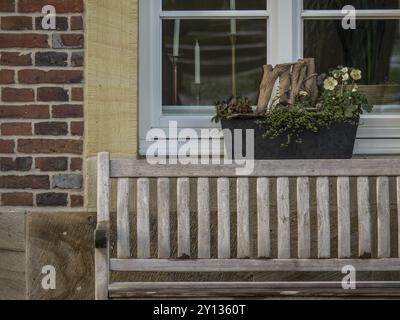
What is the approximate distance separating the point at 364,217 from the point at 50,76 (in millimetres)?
1682

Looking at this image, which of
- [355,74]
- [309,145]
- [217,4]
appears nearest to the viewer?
[309,145]

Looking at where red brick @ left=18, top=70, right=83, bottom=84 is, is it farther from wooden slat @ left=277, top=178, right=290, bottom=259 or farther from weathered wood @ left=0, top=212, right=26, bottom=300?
wooden slat @ left=277, top=178, right=290, bottom=259

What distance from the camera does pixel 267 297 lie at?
420cm

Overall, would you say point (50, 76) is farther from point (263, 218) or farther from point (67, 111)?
point (263, 218)

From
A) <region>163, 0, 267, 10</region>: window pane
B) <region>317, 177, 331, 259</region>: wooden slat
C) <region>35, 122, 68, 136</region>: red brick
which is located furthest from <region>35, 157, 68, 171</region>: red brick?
<region>317, 177, 331, 259</region>: wooden slat

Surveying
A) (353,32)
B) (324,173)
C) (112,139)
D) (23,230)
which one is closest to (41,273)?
(23,230)

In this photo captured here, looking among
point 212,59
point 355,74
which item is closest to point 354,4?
point 355,74

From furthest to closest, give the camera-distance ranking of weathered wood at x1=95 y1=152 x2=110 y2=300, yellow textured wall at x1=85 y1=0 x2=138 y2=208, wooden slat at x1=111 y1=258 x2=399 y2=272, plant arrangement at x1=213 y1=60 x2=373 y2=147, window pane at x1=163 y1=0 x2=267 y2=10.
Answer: window pane at x1=163 y1=0 x2=267 y2=10, yellow textured wall at x1=85 y1=0 x2=138 y2=208, plant arrangement at x1=213 y1=60 x2=373 y2=147, wooden slat at x1=111 y1=258 x2=399 y2=272, weathered wood at x1=95 y1=152 x2=110 y2=300

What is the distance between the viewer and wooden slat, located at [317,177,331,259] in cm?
443

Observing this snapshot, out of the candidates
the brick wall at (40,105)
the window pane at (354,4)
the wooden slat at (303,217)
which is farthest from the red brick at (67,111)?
the window pane at (354,4)

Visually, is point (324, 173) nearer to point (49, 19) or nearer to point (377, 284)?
point (377, 284)

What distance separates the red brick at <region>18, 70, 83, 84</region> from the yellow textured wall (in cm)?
6

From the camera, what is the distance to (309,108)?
4793mm

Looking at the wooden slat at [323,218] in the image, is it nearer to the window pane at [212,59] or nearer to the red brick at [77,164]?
the window pane at [212,59]
